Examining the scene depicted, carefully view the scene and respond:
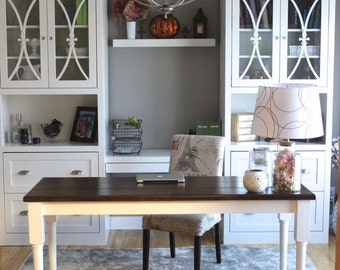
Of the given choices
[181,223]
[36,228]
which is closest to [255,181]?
[181,223]

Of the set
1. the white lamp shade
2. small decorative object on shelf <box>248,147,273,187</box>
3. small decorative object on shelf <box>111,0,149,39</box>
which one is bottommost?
small decorative object on shelf <box>248,147,273,187</box>

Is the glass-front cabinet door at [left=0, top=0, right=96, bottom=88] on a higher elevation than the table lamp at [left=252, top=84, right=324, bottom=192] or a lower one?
higher

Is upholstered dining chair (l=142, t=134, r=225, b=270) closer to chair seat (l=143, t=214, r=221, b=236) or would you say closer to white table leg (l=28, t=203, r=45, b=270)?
chair seat (l=143, t=214, r=221, b=236)

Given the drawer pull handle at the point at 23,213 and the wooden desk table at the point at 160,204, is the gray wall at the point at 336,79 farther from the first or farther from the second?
the drawer pull handle at the point at 23,213

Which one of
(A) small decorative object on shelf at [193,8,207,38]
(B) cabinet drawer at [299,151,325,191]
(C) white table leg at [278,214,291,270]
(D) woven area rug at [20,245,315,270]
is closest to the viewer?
(C) white table leg at [278,214,291,270]

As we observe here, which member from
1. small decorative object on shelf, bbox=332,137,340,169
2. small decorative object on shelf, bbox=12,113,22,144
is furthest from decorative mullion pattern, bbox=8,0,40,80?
small decorative object on shelf, bbox=332,137,340,169

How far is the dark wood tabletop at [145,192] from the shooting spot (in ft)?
8.43

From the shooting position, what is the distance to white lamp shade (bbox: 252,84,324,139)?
2531 millimetres

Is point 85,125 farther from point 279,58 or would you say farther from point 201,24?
point 279,58

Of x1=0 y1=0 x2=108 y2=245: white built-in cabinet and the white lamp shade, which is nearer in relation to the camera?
the white lamp shade

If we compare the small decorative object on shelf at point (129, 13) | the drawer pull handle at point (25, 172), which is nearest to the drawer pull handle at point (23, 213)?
the drawer pull handle at point (25, 172)

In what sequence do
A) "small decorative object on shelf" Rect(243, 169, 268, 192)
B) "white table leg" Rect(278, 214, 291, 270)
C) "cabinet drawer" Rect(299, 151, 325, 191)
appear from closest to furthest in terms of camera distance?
"small decorative object on shelf" Rect(243, 169, 268, 192) < "white table leg" Rect(278, 214, 291, 270) < "cabinet drawer" Rect(299, 151, 325, 191)

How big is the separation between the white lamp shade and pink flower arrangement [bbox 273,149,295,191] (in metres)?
0.13

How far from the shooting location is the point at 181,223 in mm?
3094
